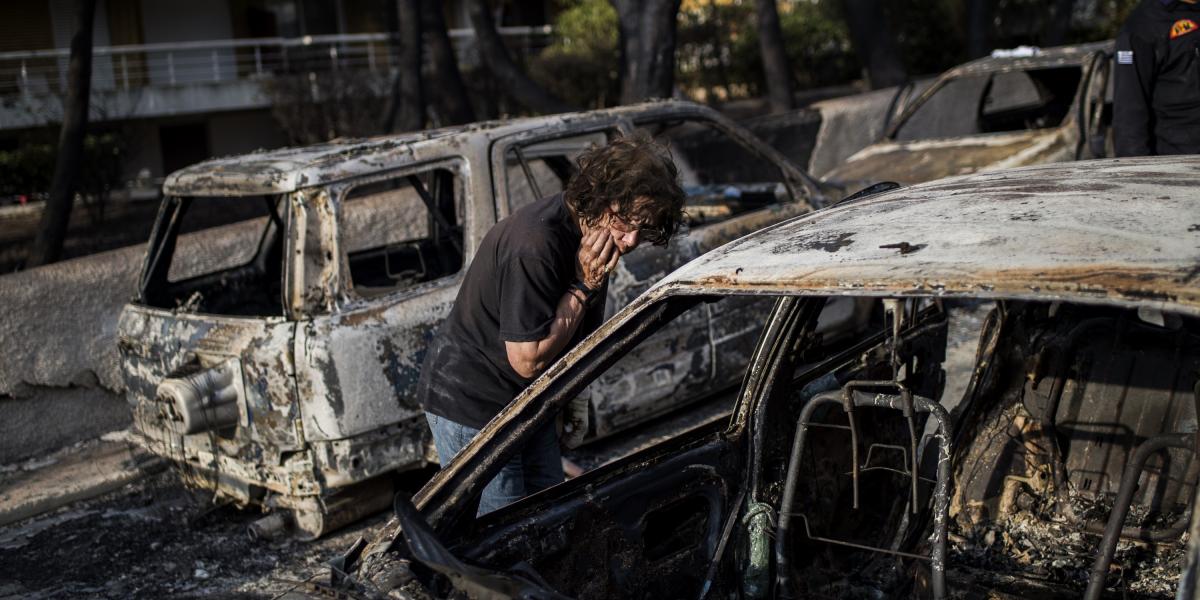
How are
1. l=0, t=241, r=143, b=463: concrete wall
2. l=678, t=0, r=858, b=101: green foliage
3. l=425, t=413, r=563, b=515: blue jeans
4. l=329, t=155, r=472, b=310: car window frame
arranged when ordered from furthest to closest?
l=678, t=0, r=858, b=101: green foliage → l=0, t=241, r=143, b=463: concrete wall → l=329, t=155, r=472, b=310: car window frame → l=425, t=413, r=563, b=515: blue jeans

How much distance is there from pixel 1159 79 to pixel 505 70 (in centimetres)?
696

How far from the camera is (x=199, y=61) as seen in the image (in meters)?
20.7

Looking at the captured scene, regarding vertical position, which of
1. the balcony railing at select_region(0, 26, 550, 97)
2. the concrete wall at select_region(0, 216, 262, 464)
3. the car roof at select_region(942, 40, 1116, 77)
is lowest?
the concrete wall at select_region(0, 216, 262, 464)

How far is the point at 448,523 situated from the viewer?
101 inches

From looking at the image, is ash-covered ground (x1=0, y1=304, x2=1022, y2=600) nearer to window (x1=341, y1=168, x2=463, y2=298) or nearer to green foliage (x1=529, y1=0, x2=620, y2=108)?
window (x1=341, y1=168, x2=463, y2=298)

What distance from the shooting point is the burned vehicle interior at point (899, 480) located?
2836mm

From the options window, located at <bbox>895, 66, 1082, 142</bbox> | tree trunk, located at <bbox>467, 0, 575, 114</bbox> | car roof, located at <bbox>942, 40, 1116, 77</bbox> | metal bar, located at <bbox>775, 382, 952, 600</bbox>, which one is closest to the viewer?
metal bar, located at <bbox>775, 382, 952, 600</bbox>

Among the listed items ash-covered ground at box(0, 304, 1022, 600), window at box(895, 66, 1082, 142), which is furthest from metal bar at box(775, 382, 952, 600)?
window at box(895, 66, 1082, 142)

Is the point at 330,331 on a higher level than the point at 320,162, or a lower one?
lower

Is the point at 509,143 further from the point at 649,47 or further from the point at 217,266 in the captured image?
the point at 649,47

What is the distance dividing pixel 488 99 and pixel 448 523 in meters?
12.7

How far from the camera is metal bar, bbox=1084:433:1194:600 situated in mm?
2639

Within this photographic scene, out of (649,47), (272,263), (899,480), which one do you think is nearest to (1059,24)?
(649,47)

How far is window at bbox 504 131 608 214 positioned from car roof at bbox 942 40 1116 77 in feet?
11.1
